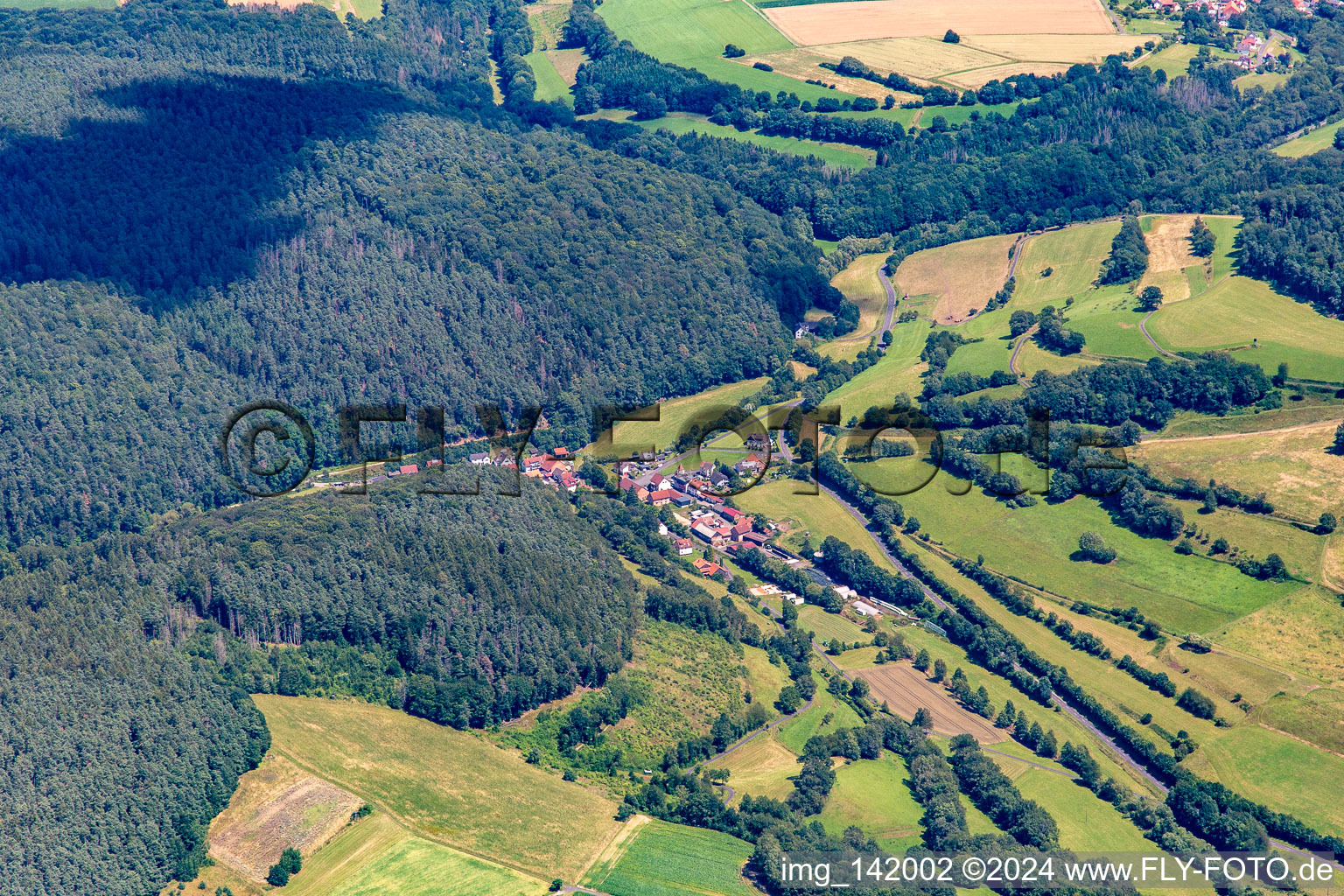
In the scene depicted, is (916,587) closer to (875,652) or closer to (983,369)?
(875,652)

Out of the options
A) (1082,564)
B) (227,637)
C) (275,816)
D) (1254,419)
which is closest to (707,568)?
(1082,564)

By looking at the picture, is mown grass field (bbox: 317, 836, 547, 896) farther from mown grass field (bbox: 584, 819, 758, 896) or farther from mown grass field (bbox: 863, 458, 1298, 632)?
mown grass field (bbox: 863, 458, 1298, 632)

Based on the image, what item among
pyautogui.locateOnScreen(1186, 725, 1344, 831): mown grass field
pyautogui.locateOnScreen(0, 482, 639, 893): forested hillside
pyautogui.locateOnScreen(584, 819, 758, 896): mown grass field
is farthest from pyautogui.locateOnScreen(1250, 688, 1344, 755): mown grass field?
pyautogui.locateOnScreen(0, 482, 639, 893): forested hillside

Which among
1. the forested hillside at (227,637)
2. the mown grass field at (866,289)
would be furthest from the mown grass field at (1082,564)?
the mown grass field at (866,289)

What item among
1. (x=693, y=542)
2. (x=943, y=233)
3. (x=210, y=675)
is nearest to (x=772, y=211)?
(x=943, y=233)

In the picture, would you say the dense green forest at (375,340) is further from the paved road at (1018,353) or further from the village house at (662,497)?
the paved road at (1018,353)

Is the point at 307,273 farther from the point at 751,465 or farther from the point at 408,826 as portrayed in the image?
the point at 408,826
